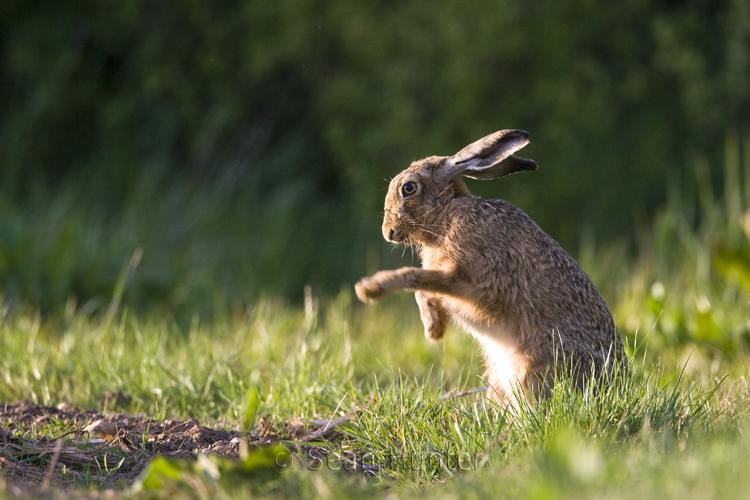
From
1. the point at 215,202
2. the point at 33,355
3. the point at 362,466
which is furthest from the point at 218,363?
the point at 215,202

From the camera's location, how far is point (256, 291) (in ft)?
32.1

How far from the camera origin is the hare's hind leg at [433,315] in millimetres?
4121

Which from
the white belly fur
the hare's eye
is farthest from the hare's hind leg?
the hare's eye

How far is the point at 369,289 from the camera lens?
3.56 metres

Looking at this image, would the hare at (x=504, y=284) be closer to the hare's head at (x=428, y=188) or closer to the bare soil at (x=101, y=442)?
the hare's head at (x=428, y=188)

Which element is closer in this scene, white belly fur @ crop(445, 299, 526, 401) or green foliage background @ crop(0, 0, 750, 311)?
white belly fur @ crop(445, 299, 526, 401)

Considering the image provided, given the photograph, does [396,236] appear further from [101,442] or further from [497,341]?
[101,442]

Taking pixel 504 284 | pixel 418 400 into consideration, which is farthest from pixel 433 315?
pixel 418 400

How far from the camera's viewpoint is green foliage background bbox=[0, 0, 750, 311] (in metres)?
10.6

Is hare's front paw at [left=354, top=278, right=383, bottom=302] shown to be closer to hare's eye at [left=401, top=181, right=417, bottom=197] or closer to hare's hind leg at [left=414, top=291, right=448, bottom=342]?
hare's hind leg at [left=414, top=291, right=448, bottom=342]

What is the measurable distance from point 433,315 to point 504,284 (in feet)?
1.62

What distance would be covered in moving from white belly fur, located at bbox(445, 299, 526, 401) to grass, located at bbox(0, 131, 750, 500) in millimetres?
133

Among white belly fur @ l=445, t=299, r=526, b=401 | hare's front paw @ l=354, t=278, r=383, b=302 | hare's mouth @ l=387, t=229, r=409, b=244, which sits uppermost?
hare's mouth @ l=387, t=229, r=409, b=244

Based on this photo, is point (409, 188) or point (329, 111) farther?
point (329, 111)
